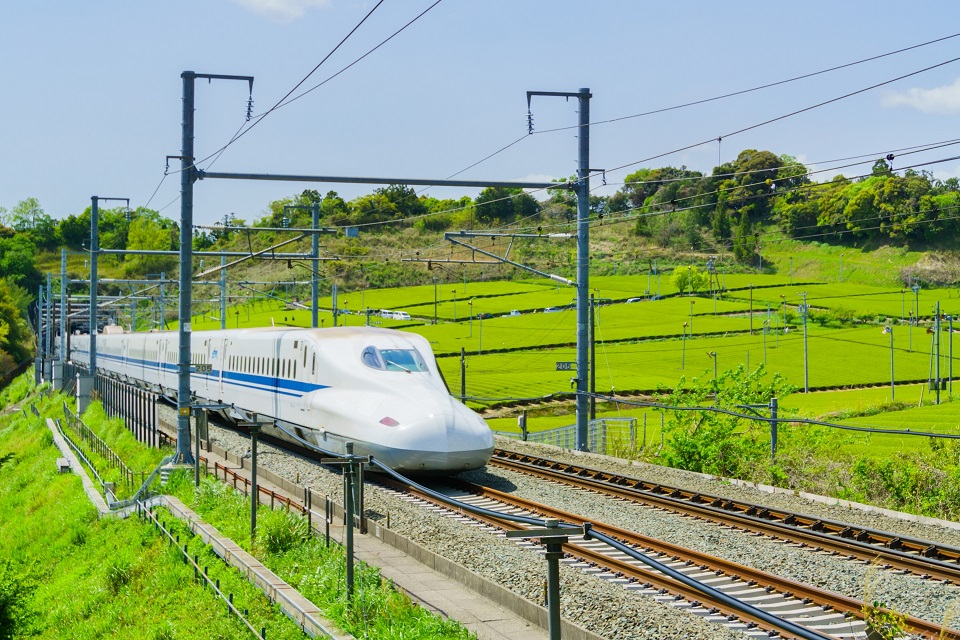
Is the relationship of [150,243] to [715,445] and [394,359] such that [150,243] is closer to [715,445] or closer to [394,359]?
[394,359]

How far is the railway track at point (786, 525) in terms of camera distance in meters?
12.0

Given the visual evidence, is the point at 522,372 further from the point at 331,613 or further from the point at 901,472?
the point at 331,613

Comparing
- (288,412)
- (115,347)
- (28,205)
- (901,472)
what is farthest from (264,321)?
(28,205)

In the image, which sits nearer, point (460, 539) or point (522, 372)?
point (460, 539)

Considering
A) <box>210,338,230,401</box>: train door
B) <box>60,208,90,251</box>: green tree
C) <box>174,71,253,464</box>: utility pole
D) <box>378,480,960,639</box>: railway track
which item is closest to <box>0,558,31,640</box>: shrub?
<box>174,71,253,464</box>: utility pole

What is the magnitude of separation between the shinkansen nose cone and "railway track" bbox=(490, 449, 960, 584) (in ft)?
7.32

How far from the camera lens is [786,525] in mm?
14109

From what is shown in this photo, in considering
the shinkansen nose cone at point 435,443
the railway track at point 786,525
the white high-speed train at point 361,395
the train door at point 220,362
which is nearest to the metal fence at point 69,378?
the train door at point 220,362

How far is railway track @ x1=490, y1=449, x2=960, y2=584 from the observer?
473 inches

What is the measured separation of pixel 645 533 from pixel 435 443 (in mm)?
4638

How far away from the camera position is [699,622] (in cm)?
933

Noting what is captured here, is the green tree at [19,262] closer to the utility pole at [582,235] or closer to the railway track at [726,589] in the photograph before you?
the utility pole at [582,235]

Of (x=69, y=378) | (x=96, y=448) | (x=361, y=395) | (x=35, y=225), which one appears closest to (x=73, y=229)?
(x=35, y=225)

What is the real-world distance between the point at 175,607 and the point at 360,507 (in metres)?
2.75
